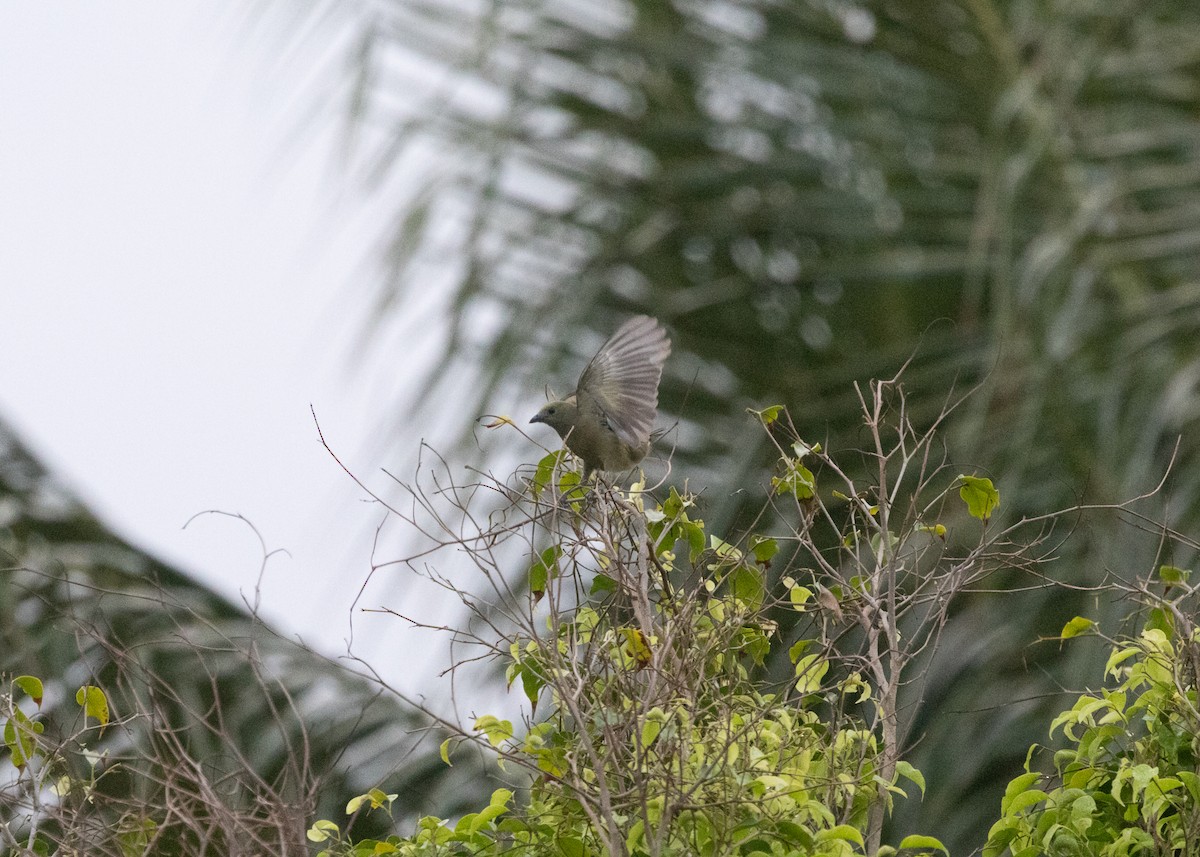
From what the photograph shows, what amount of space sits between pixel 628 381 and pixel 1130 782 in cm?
138

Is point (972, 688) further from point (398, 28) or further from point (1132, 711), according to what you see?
point (398, 28)

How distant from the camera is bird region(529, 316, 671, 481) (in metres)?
3.62

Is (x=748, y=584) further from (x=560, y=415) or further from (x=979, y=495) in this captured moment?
(x=560, y=415)

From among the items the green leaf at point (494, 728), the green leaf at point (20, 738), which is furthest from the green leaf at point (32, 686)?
the green leaf at point (494, 728)

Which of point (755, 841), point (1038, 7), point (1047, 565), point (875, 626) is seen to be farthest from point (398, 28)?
point (755, 841)

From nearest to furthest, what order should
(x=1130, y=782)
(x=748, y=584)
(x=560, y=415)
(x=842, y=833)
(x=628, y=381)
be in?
(x=842, y=833) < (x=1130, y=782) < (x=748, y=584) < (x=628, y=381) < (x=560, y=415)

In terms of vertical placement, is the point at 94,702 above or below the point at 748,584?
below

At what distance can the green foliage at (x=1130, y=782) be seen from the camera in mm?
2797

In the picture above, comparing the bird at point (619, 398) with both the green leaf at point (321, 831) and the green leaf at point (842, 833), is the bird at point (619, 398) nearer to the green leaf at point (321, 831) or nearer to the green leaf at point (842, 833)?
the green leaf at point (321, 831)

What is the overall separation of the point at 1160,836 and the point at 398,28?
221 inches

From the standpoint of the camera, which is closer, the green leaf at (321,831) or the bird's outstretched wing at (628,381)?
the green leaf at (321,831)

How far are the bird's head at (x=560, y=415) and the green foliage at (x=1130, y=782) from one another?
131cm

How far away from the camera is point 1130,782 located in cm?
291

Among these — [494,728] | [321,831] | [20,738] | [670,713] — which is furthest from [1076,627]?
[20,738]
